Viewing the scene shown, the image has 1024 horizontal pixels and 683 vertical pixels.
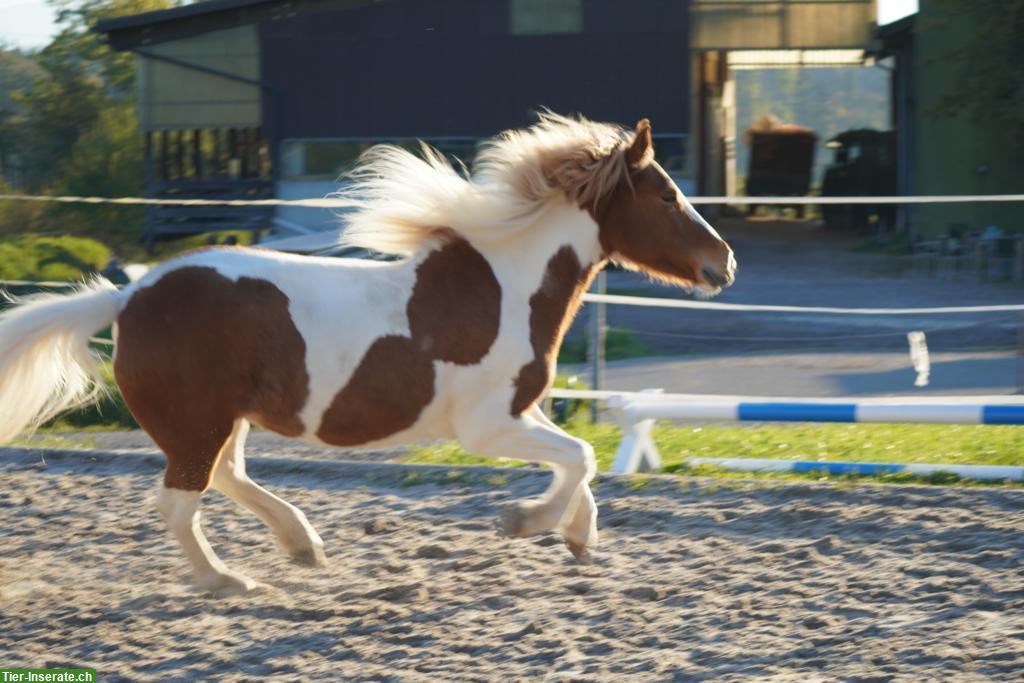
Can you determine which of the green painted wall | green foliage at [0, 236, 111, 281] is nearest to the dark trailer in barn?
green foliage at [0, 236, 111, 281]

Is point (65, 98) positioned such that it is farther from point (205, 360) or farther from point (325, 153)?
point (205, 360)

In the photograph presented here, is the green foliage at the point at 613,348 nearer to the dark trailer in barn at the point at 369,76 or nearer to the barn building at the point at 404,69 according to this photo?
the barn building at the point at 404,69

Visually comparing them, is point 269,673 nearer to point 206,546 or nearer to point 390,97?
point 206,546

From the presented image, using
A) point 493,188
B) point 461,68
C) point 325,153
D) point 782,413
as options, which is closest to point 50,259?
point 325,153

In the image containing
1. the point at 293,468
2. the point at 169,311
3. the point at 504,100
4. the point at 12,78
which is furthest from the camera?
the point at 12,78

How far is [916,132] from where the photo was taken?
73.3 ft

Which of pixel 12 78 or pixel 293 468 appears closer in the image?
pixel 293 468

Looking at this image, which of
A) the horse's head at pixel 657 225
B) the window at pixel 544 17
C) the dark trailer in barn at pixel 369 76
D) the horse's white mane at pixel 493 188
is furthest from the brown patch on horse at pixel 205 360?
the window at pixel 544 17

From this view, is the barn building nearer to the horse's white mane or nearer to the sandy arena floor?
the sandy arena floor

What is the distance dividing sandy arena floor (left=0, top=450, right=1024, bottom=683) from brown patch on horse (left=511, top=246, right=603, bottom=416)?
0.68 meters

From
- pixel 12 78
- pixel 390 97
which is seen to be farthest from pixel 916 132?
pixel 12 78

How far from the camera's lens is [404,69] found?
22.0 m

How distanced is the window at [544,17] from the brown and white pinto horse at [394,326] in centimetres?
1744

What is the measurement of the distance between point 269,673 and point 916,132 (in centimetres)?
2054
